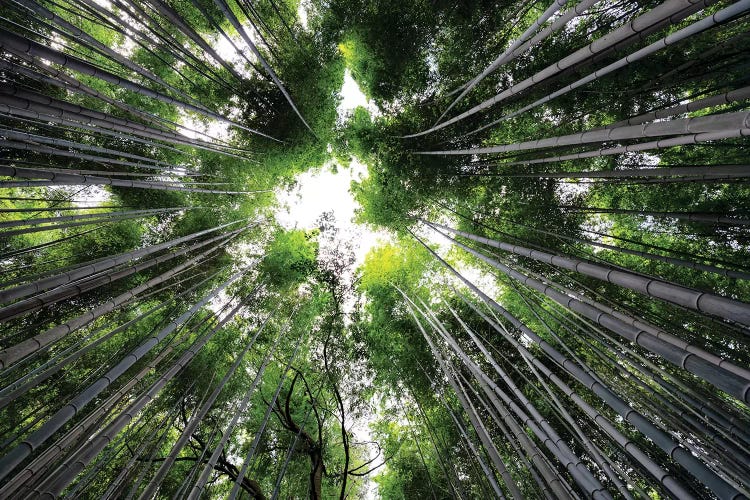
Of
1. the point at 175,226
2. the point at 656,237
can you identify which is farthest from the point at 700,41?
the point at 175,226

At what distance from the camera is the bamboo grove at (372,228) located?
13.3ft

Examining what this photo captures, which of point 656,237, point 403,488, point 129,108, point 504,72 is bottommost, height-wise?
point 403,488

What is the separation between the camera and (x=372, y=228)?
314 inches

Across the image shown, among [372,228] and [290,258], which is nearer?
[290,258]

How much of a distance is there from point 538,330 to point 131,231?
25.5ft

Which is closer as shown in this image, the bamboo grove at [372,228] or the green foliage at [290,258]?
the bamboo grove at [372,228]

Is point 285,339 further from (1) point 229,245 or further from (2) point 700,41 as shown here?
(2) point 700,41

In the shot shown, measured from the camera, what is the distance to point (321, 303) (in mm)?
7254

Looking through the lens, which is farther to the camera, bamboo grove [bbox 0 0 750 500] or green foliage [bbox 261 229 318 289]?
green foliage [bbox 261 229 318 289]

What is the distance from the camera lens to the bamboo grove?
159 inches

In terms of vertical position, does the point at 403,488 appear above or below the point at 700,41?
below

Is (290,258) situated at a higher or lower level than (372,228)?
lower

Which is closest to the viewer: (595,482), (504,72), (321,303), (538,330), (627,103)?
(595,482)

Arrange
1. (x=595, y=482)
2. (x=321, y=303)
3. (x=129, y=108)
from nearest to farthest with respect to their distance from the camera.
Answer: (x=595, y=482) → (x=129, y=108) → (x=321, y=303)
